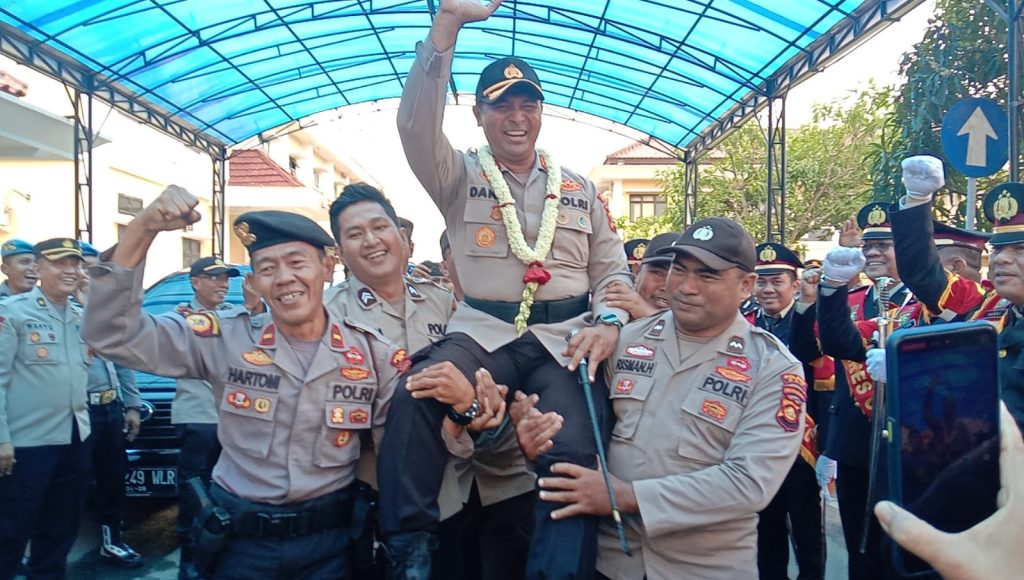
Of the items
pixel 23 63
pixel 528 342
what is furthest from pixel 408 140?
pixel 23 63

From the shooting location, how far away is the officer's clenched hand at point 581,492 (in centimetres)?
203

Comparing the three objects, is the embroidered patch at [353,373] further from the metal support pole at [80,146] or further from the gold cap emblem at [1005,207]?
the metal support pole at [80,146]

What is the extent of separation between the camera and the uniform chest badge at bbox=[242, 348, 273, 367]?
2.23m

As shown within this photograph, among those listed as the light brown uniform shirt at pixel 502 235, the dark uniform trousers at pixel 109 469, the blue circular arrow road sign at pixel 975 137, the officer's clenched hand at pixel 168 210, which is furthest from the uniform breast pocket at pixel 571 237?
the dark uniform trousers at pixel 109 469

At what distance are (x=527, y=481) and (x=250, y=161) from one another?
2301 centimetres

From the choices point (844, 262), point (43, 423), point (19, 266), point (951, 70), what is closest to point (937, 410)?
point (844, 262)

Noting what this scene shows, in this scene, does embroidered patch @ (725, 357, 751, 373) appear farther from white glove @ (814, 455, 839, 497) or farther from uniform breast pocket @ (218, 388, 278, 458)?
white glove @ (814, 455, 839, 497)

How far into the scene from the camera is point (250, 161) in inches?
926

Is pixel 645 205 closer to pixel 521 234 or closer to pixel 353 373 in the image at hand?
pixel 521 234

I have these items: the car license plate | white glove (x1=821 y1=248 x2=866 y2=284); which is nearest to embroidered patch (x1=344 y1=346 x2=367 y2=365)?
white glove (x1=821 y1=248 x2=866 y2=284)

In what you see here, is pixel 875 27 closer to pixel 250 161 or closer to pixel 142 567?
pixel 142 567

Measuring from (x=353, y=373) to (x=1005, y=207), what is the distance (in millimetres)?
2432

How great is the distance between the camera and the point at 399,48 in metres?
12.3

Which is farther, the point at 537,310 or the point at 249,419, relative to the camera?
the point at 537,310
